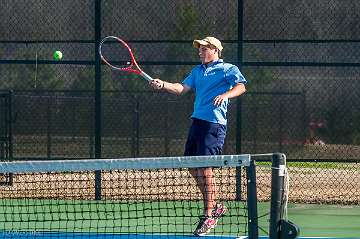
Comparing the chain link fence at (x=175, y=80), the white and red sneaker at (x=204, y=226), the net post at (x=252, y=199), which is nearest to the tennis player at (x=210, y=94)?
the white and red sneaker at (x=204, y=226)

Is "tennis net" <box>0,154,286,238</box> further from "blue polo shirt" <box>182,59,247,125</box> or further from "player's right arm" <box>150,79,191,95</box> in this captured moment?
"player's right arm" <box>150,79,191,95</box>

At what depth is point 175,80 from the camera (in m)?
17.0

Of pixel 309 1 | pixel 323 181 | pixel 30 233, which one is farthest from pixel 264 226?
pixel 309 1

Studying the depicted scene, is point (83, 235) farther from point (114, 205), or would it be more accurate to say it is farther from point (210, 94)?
point (114, 205)

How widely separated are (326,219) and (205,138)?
1.73 meters

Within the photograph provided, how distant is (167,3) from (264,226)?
9203 mm

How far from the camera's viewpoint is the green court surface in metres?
8.99

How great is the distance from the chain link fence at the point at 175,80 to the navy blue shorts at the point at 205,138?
4.52 metres

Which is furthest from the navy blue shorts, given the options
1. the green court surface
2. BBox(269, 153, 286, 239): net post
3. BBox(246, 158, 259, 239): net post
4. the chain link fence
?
the chain link fence

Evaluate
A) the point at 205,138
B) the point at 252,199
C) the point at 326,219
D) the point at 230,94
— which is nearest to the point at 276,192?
the point at 252,199

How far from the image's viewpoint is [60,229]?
8.95 meters

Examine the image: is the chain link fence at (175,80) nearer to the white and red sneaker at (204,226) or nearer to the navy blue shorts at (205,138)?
the navy blue shorts at (205,138)

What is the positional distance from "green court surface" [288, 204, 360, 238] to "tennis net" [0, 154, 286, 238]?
534 millimetres

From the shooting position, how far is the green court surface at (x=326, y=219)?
8988 mm
